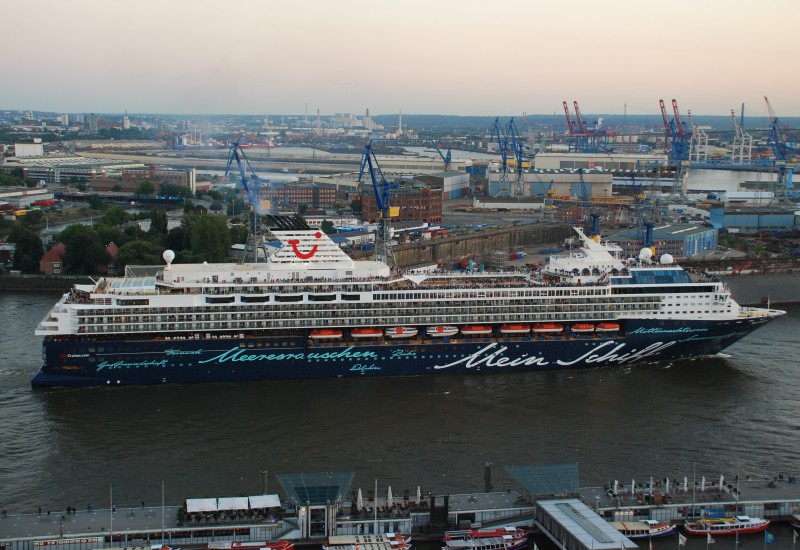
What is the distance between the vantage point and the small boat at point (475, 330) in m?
19.1

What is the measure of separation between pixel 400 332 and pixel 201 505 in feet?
24.5

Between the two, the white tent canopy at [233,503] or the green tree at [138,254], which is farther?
the green tree at [138,254]

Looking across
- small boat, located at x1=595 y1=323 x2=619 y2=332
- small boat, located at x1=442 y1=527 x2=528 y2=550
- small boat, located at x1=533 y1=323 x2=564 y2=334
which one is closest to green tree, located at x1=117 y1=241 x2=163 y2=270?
small boat, located at x1=533 y1=323 x2=564 y2=334

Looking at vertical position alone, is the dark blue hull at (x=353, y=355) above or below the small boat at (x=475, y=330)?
below

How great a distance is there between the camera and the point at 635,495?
12695 mm

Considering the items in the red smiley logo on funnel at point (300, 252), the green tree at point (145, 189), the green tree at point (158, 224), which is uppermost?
the red smiley logo on funnel at point (300, 252)

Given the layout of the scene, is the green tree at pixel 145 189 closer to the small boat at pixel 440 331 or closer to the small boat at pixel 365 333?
the small boat at pixel 365 333

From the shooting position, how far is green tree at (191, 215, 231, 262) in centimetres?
3116

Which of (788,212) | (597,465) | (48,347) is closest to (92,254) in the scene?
(48,347)

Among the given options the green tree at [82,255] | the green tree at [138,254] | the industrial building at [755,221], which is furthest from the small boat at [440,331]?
the industrial building at [755,221]

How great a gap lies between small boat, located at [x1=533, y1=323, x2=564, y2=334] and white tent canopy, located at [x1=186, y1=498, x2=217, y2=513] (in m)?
8.89

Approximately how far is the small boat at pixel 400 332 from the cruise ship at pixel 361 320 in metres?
0.02

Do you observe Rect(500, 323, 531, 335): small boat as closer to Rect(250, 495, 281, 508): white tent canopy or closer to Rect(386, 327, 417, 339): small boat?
Rect(386, 327, 417, 339): small boat

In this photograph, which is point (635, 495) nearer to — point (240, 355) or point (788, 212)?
point (240, 355)
